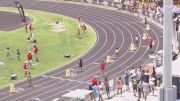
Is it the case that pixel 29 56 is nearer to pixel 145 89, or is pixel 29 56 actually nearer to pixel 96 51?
pixel 96 51

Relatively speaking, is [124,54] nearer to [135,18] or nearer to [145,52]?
[145,52]

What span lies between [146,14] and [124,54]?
17.5 meters

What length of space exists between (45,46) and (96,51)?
571cm

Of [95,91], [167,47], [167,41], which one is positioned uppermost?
[167,41]

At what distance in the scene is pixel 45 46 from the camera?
51.3m

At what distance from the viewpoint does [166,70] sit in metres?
10.5

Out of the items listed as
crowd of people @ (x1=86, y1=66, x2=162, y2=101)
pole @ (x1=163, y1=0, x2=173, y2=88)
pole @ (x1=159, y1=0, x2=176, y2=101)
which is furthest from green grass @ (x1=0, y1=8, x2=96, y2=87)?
pole @ (x1=163, y1=0, x2=173, y2=88)

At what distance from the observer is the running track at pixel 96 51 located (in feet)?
119

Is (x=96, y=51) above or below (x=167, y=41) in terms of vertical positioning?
below

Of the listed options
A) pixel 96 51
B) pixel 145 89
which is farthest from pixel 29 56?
pixel 145 89

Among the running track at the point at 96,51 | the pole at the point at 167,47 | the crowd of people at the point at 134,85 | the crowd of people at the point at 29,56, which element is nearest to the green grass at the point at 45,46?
the crowd of people at the point at 29,56

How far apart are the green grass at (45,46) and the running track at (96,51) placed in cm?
112

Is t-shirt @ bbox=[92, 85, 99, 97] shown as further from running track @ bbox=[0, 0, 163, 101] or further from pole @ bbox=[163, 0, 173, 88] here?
pole @ bbox=[163, 0, 173, 88]

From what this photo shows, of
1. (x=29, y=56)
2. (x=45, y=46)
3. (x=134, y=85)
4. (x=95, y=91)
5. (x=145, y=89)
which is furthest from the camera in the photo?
(x=45, y=46)
